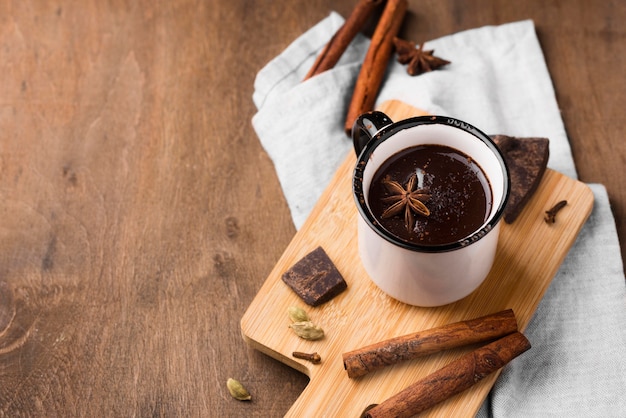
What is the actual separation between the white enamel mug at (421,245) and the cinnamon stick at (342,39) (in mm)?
657

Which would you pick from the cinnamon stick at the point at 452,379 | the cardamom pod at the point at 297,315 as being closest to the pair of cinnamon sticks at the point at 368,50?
the cardamom pod at the point at 297,315

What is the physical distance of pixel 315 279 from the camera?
1.96 meters

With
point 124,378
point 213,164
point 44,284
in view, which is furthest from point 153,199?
point 124,378

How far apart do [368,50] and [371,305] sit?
98 centimetres

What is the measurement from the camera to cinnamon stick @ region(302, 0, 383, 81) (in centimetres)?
250

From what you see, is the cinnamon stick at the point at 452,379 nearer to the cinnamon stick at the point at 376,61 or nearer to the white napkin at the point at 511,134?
the white napkin at the point at 511,134

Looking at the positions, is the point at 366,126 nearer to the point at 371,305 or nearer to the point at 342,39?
the point at 371,305

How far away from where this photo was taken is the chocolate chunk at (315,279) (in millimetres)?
1942

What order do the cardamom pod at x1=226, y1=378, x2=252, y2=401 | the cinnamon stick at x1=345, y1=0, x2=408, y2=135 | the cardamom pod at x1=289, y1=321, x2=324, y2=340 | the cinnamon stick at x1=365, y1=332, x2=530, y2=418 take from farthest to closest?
the cinnamon stick at x1=345, y1=0, x2=408, y2=135 < the cardamom pod at x1=226, y1=378, x2=252, y2=401 < the cardamom pod at x1=289, y1=321, x2=324, y2=340 < the cinnamon stick at x1=365, y1=332, x2=530, y2=418

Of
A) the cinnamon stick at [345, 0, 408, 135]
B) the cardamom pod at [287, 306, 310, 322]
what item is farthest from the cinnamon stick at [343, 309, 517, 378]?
the cinnamon stick at [345, 0, 408, 135]

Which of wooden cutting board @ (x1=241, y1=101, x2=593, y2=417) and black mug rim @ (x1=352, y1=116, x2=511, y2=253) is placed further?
wooden cutting board @ (x1=241, y1=101, x2=593, y2=417)

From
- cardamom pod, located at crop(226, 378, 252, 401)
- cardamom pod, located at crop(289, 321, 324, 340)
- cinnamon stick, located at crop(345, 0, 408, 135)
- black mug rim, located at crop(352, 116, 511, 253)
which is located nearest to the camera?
black mug rim, located at crop(352, 116, 511, 253)

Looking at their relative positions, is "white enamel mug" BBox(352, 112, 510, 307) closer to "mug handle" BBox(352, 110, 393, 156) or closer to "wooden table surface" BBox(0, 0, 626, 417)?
"mug handle" BBox(352, 110, 393, 156)

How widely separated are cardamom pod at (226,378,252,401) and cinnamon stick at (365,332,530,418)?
0.38m
